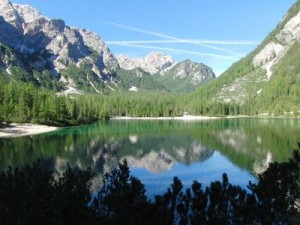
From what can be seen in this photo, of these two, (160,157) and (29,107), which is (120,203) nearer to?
(160,157)

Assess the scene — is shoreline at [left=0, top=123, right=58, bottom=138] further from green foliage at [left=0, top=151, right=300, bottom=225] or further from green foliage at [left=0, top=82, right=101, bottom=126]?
green foliage at [left=0, top=151, right=300, bottom=225]

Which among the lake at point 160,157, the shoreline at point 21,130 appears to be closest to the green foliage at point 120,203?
the lake at point 160,157

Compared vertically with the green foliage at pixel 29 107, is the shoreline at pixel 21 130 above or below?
below

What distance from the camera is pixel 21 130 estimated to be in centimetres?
13550

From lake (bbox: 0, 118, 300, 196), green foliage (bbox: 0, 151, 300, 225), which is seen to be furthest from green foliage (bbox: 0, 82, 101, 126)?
green foliage (bbox: 0, 151, 300, 225)

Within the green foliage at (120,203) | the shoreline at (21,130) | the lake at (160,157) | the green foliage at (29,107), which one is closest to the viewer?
the green foliage at (120,203)

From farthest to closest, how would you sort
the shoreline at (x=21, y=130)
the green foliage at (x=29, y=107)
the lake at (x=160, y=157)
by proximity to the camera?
the green foliage at (x=29, y=107)
the shoreline at (x=21, y=130)
the lake at (x=160, y=157)

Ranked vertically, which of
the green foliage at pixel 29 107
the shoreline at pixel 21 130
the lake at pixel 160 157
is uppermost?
the green foliage at pixel 29 107

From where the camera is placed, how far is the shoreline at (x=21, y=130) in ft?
412

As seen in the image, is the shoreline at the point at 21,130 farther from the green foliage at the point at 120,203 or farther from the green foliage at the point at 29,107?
the green foliage at the point at 120,203

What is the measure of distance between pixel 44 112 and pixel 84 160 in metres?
92.8

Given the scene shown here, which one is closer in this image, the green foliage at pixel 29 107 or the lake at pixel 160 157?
the lake at pixel 160 157

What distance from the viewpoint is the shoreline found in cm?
12572

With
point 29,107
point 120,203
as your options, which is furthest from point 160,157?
point 29,107
